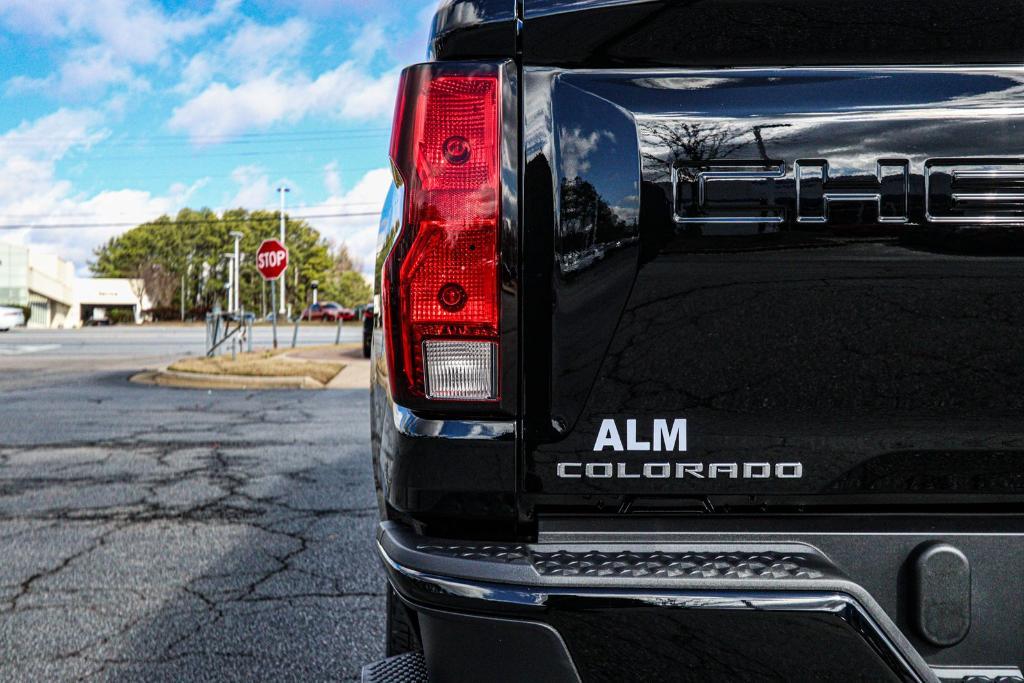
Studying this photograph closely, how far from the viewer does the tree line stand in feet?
275

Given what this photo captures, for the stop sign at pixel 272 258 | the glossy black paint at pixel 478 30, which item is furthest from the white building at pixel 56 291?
the glossy black paint at pixel 478 30

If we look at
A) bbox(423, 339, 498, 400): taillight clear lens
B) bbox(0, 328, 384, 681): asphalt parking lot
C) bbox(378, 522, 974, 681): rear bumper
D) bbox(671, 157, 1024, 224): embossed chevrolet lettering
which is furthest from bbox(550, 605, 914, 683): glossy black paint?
bbox(0, 328, 384, 681): asphalt parking lot

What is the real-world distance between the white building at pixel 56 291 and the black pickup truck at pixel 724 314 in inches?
3089

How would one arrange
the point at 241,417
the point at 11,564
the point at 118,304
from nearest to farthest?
the point at 11,564 → the point at 241,417 → the point at 118,304

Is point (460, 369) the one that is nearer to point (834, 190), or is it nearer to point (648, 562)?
point (648, 562)

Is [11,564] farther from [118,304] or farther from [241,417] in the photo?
[118,304]

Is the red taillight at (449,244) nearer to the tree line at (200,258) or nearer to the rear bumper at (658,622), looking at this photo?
the rear bumper at (658,622)

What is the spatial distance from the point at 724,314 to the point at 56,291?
3521 inches

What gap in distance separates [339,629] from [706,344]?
7.39 ft

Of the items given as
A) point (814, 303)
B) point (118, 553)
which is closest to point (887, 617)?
point (814, 303)

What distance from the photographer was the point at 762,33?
5.25ft

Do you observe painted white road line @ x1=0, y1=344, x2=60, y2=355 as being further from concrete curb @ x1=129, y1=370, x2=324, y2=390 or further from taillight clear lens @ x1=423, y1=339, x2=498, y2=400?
taillight clear lens @ x1=423, y1=339, x2=498, y2=400

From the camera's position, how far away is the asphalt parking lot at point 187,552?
10.1 ft

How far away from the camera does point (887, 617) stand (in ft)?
4.85
